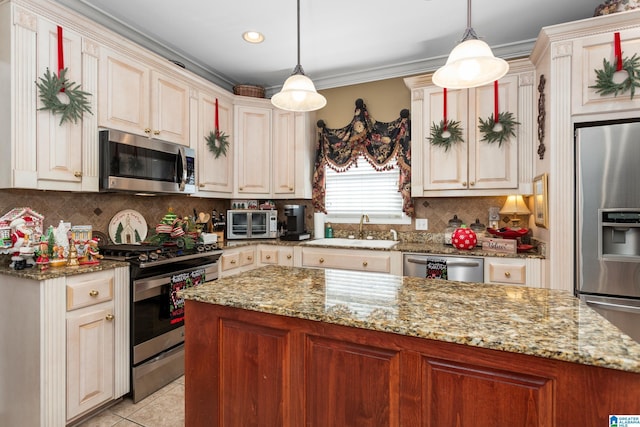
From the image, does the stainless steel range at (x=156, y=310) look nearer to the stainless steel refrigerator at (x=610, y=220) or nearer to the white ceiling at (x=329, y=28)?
the white ceiling at (x=329, y=28)

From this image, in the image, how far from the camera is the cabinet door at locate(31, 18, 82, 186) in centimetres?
206

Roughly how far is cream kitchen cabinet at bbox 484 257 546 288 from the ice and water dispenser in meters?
0.41

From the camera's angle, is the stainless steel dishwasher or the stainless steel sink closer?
the stainless steel dishwasher

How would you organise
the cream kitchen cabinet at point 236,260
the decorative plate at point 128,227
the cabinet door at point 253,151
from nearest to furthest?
1. the decorative plate at point 128,227
2. the cream kitchen cabinet at point 236,260
3. the cabinet door at point 253,151

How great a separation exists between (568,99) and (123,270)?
3256 millimetres

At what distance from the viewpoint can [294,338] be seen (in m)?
1.17

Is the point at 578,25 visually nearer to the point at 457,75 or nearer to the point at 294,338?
the point at 457,75

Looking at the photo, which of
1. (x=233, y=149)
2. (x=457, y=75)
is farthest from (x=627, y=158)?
(x=233, y=149)

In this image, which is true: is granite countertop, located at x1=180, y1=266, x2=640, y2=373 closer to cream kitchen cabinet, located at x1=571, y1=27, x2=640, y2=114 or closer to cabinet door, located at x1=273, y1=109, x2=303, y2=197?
cream kitchen cabinet, located at x1=571, y1=27, x2=640, y2=114

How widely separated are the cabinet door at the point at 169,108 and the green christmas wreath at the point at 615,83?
127 inches

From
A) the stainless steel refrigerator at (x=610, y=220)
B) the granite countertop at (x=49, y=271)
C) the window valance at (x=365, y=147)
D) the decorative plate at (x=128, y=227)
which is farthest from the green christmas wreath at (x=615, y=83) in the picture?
the decorative plate at (x=128, y=227)

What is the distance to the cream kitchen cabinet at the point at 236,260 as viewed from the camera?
3.14 metres

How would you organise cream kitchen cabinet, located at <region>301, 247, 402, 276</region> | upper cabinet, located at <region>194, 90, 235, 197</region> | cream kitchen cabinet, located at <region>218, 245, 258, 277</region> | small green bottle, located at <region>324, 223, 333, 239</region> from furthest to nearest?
small green bottle, located at <region>324, 223, 333, 239</region>, upper cabinet, located at <region>194, 90, 235, 197</region>, cream kitchen cabinet, located at <region>218, 245, 258, 277</region>, cream kitchen cabinet, located at <region>301, 247, 402, 276</region>

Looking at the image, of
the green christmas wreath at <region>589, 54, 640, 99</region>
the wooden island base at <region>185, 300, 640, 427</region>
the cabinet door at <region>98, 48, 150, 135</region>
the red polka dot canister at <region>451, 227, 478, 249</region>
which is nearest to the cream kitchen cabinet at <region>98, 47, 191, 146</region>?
the cabinet door at <region>98, 48, 150, 135</region>
